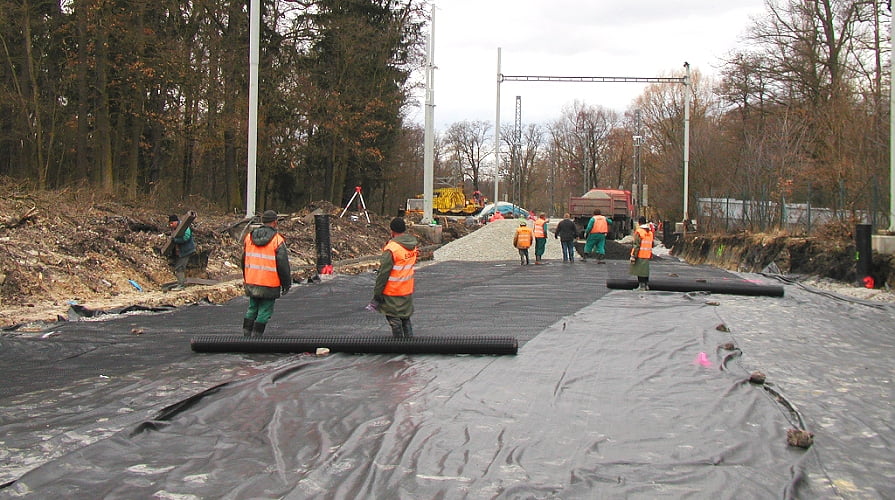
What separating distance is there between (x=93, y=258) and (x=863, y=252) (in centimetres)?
1499

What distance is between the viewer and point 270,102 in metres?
32.7

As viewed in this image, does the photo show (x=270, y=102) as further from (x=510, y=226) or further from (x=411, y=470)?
(x=411, y=470)

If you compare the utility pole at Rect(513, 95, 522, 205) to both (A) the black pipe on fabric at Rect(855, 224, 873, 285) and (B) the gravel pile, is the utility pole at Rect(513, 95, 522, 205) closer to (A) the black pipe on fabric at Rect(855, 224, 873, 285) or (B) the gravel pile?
(B) the gravel pile

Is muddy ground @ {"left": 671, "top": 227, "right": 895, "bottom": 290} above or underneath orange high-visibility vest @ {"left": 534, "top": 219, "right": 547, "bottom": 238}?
underneath

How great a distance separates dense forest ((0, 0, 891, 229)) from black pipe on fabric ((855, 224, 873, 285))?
262cm

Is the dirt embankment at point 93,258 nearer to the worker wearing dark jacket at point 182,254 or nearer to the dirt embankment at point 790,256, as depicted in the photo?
the worker wearing dark jacket at point 182,254

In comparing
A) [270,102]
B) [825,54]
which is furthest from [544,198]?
[270,102]

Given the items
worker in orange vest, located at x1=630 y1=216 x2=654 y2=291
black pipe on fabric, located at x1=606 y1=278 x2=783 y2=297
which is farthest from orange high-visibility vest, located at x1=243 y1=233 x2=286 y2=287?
black pipe on fabric, located at x1=606 y1=278 x2=783 y2=297

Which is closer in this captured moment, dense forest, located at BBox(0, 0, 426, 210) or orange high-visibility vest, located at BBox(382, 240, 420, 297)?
orange high-visibility vest, located at BBox(382, 240, 420, 297)

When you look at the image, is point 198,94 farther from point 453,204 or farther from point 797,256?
point 453,204

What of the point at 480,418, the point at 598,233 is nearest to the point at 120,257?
the point at 480,418

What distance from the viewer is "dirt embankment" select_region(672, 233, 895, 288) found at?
1656cm

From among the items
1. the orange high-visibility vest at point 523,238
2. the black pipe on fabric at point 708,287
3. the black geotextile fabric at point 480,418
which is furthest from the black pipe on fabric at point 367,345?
the orange high-visibility vest at point 523,238

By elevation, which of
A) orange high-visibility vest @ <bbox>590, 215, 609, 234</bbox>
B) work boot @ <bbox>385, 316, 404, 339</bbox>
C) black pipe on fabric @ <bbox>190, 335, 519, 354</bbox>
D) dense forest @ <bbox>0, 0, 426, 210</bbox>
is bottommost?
black pipe on fabric @ <bbox>190, 335, 519, 354</bbox>
